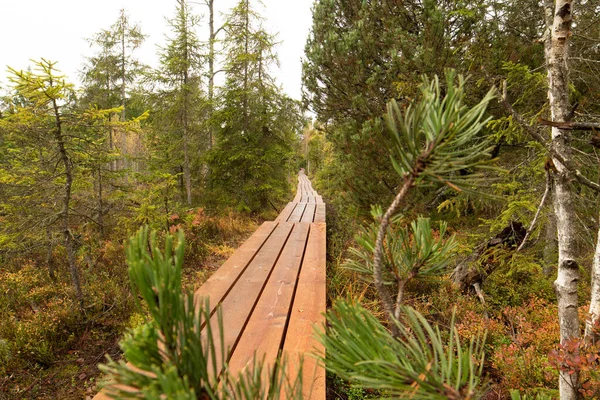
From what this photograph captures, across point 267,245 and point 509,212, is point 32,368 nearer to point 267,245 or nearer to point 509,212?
point 267,245

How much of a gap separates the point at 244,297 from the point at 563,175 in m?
2.52

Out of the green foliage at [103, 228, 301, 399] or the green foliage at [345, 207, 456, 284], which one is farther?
the green foliage at [345, 207, 456, 284]

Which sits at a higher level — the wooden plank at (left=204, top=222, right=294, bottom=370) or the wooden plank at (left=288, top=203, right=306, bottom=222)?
the wooden plank at (left=288, top=203, right=306, bottom=222)

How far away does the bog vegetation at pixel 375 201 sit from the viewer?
22.1 inches

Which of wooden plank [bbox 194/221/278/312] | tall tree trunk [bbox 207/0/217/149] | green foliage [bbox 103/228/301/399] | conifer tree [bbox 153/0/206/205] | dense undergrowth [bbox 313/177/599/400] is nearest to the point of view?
green foliage [bbox 103/228/301/399]

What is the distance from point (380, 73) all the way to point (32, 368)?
6939mm

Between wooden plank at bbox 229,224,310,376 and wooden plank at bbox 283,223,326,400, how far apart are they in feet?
0.23

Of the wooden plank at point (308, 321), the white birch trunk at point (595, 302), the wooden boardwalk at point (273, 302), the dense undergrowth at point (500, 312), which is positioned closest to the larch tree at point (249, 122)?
the dense undergrowth at point (500, 312)

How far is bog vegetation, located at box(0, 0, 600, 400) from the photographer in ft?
1.84

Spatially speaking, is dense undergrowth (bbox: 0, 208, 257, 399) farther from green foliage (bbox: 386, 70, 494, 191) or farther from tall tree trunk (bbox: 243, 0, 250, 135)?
tall tree trunk (bbox: 243, 0, 250, 135)

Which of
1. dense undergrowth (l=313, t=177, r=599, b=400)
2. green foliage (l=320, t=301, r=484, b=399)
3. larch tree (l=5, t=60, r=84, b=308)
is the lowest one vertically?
dense undergrowth (l=313, t=177, r=599, b=400)

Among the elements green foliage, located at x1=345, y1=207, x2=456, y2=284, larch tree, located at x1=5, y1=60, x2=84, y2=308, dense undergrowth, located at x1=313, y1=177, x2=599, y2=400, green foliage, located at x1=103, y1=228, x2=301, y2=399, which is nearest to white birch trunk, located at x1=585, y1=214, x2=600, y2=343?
dense undergrowth, located at x1=313, y1=177, x2=599, y2=400

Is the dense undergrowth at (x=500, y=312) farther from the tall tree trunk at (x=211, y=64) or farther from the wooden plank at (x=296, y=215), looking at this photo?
the tall tree trunk at (x=211, y=64)

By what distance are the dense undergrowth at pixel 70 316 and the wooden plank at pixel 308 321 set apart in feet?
4.17
